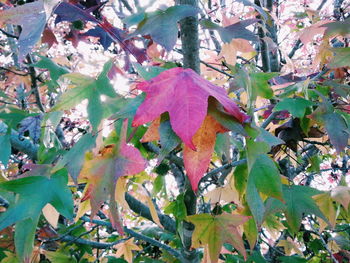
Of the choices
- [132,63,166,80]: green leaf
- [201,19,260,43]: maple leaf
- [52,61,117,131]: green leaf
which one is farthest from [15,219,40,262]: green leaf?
[201,19,260,43]: maple leaf

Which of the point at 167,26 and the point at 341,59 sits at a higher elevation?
the point at 167,26

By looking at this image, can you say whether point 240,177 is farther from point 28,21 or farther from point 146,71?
point 28,21

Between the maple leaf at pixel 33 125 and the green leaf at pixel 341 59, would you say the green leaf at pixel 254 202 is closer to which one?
the green leaf at pixel 341 59

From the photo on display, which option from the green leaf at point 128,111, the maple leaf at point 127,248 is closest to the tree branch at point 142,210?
the maple leaf at point 127,248

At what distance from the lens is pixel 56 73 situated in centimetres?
118

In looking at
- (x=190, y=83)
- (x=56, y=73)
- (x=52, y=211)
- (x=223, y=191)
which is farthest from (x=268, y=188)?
(x=56, y=73)

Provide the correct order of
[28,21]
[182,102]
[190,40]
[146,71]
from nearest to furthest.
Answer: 1. [182,102]
2. [28,21]
3. [146,71]
4. [190,40]

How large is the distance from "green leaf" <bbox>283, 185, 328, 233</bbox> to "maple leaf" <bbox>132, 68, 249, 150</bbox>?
419 mm

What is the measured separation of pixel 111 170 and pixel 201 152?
0.66 feet

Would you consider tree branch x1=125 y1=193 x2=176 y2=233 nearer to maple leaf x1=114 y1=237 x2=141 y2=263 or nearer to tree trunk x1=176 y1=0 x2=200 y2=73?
maple leaf x1=114 y1=237 x2=141 y2=263

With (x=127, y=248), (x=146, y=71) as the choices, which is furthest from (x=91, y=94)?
(x=127, y=248)

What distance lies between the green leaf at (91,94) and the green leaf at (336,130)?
22.9 inches

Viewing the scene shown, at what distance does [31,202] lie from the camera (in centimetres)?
64

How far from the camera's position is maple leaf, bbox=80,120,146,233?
619mm
